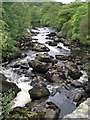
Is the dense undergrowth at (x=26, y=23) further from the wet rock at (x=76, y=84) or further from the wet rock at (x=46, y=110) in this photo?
the wet rock at (x=76, y=84)

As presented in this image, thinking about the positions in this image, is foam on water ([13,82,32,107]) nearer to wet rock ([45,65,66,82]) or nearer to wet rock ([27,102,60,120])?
wet rock ([27,102,60,120])

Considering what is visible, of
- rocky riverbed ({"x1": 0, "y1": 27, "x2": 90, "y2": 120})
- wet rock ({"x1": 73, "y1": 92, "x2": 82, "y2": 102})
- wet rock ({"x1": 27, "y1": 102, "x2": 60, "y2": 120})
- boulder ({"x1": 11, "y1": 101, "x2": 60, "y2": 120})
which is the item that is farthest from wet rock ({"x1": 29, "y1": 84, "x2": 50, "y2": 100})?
wet rock ({"x1": 73, "y1": 92, "x2": 82, "y2": 102})

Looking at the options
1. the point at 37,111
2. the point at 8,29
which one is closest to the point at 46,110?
the point at 37,111

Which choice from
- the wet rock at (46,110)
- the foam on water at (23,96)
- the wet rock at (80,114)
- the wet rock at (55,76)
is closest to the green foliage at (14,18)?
→ the foam on water at (23,96)

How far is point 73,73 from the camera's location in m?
15.1

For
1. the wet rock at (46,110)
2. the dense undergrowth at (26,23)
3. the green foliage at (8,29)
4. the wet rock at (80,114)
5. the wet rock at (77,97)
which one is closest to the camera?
the wet rock at (80,114)

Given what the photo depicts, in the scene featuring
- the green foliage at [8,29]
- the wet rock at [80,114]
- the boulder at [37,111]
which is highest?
the green foliage at [8,29]

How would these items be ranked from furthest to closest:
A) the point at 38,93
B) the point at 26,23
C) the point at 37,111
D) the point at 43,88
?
the point at 26,23 < the point at 43,88 < the point at 38,93 < the point at 37,111

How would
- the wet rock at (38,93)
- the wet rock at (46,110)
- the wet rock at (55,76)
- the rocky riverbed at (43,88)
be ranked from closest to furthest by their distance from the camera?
the wet rock at (46,110)
the rocky riverbed at (43,88)
the wet rock at (38,93)
the wet rock at (55,76)

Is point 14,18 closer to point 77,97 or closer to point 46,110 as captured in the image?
point 77,97

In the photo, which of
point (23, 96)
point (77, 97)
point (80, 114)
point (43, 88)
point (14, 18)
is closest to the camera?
point (80, 114)

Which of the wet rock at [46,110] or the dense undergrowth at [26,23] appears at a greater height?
the dense undergrowth at [26,23]

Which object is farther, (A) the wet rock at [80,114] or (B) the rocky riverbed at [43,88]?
(B) the rocky riverbed at [43,88]

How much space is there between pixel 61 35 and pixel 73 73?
A: 79.9ft
